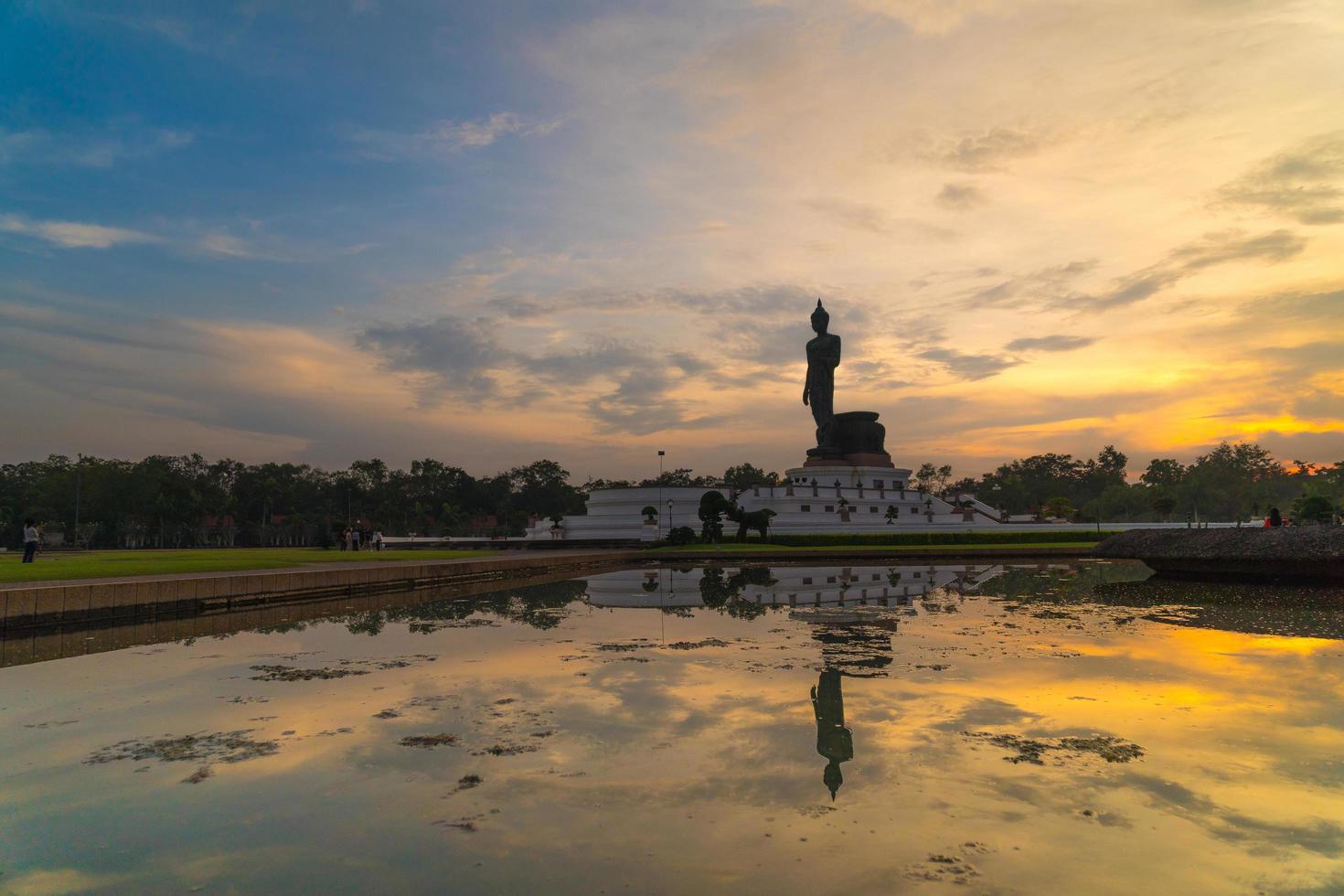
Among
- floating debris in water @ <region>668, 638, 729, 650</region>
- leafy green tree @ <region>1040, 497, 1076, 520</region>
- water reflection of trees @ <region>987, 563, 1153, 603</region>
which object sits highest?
leafy green tree @ <region>1040, 497, 1076, 520</region>

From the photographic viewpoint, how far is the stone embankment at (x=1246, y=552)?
69.9ft

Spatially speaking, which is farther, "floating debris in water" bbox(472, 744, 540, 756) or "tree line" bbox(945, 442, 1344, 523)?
"tree line" bbox(945, 442, 1344, 523)

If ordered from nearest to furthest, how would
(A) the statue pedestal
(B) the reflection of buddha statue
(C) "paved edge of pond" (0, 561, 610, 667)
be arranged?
1. (B) the reflection of buddha statue
2. (C) "paved edge of pond" (0, 561, 610, 667)
3. (A) the statue pedestal

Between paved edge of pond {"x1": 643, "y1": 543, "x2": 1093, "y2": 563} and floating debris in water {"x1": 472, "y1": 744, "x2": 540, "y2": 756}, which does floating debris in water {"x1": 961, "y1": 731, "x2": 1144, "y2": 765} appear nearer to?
floating debris in water {"x1": 472, "y1": 744, "x2": 540, "y2": 756}

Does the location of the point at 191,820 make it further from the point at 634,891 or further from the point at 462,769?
the point at 634,891

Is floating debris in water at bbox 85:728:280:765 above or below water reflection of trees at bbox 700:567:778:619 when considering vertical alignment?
above

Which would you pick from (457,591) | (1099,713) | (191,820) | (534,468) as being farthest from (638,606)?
(534,468)

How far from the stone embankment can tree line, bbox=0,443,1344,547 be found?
21373 millimetres

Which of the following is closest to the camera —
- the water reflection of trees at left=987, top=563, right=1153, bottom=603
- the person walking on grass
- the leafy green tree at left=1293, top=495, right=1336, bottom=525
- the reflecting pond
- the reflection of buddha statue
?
the reflecting pond

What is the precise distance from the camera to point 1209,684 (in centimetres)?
948

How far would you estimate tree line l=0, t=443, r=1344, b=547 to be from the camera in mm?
64938

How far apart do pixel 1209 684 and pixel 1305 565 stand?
15957 mm

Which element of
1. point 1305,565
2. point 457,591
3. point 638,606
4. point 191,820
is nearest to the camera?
point 191,820

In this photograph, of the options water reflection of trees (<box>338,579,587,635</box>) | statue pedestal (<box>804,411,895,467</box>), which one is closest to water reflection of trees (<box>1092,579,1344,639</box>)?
water reflection of trees (<box>338,579,587,635</box>)
